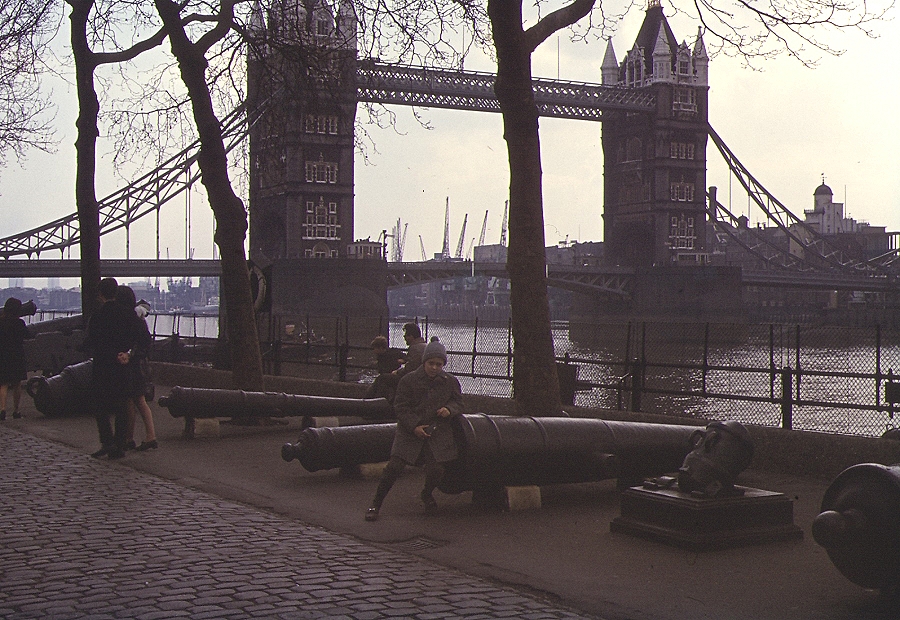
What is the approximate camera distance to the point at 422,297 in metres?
187

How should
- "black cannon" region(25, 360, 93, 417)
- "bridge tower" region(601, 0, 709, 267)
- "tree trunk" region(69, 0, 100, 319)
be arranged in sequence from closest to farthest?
1. "black cannon" region(25, 360, 93, 417)
2. "tree trunk" region(69, 0, 100, 319)
3. "bridge tower" region(601, 0, 709, 267)

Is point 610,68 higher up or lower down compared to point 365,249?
higher up

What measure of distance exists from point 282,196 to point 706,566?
79327mm

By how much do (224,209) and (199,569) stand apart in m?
8.50

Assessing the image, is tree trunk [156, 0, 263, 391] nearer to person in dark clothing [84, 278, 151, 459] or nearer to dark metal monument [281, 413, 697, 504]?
person in dark clothing [84, 278, 151, 459]

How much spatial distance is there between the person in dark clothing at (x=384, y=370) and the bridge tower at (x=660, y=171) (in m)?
89.7

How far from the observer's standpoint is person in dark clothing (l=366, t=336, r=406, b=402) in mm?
12125

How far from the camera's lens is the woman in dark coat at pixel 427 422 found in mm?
7953

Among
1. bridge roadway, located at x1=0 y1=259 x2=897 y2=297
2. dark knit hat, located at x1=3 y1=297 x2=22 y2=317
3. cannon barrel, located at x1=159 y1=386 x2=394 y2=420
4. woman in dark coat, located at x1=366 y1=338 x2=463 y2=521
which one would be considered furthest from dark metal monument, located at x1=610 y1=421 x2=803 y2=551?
bridge roadway, located at x1=0 y1=259 x2=897 y2=297

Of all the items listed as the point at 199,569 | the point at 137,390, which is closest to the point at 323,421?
the point at 137,390

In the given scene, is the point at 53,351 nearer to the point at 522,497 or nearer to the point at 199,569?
the point at 522,497

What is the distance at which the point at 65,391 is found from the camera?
49.9 feet

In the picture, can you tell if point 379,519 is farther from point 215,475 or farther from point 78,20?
point 78,20

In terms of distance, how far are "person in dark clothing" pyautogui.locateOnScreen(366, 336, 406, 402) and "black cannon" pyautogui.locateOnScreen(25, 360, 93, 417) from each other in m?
4.22
